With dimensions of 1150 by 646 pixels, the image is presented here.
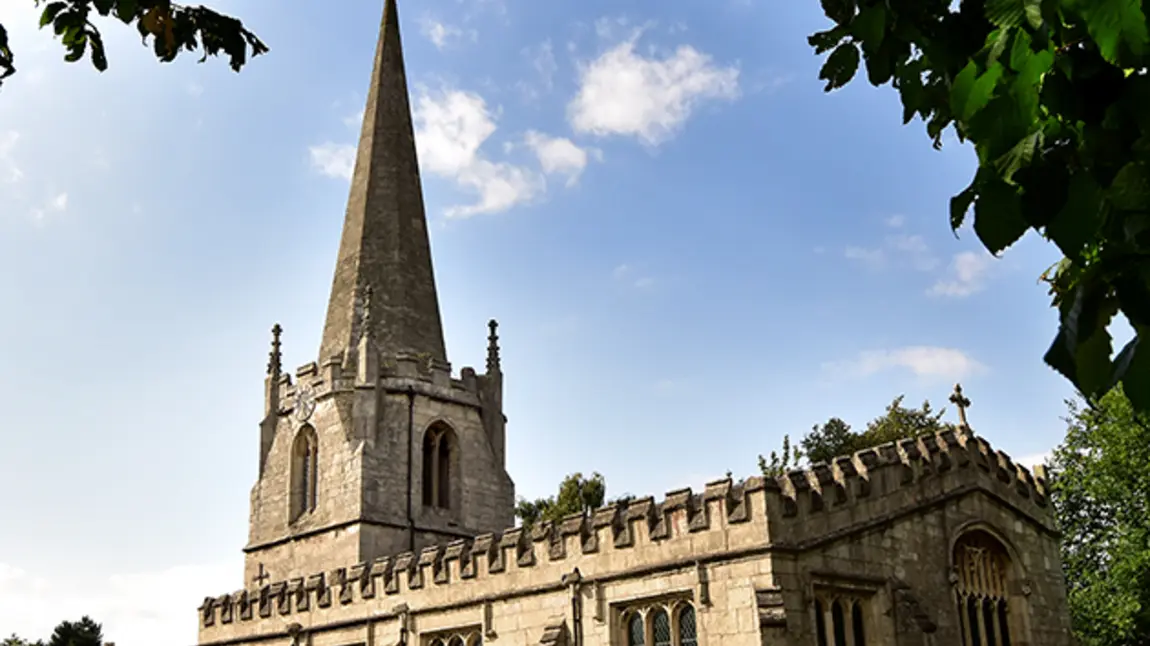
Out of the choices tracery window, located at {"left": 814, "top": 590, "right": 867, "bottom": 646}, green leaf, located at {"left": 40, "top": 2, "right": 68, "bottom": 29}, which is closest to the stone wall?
tracery window, located at {"left": 814, "top": 590, "right": 867, "bottom": 646}

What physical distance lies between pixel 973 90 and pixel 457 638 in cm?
1823

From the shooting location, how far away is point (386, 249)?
30.1 metres

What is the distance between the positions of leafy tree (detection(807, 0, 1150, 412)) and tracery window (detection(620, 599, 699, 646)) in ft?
46.2

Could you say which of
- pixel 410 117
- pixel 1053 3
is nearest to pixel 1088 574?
pixel 410 117

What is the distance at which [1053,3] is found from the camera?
7.67 feet

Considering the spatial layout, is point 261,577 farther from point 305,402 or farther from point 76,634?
point 76,634

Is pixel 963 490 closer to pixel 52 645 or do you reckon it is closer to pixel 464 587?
pixel 464 587

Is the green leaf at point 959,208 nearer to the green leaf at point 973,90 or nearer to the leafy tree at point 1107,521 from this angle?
the green leaf at point 973,90

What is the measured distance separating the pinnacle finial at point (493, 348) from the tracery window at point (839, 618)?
15.9 meters

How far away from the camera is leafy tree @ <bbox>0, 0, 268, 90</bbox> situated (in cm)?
604

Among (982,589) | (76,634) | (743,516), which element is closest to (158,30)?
(743,516)

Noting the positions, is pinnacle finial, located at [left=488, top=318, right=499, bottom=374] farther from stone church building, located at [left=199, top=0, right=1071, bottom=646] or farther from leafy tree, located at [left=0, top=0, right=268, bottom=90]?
leafy tree, located at [left=0, top=0, right=268, bottom=90]

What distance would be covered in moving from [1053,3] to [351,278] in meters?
28.2

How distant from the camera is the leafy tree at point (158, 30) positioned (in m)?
6.04
